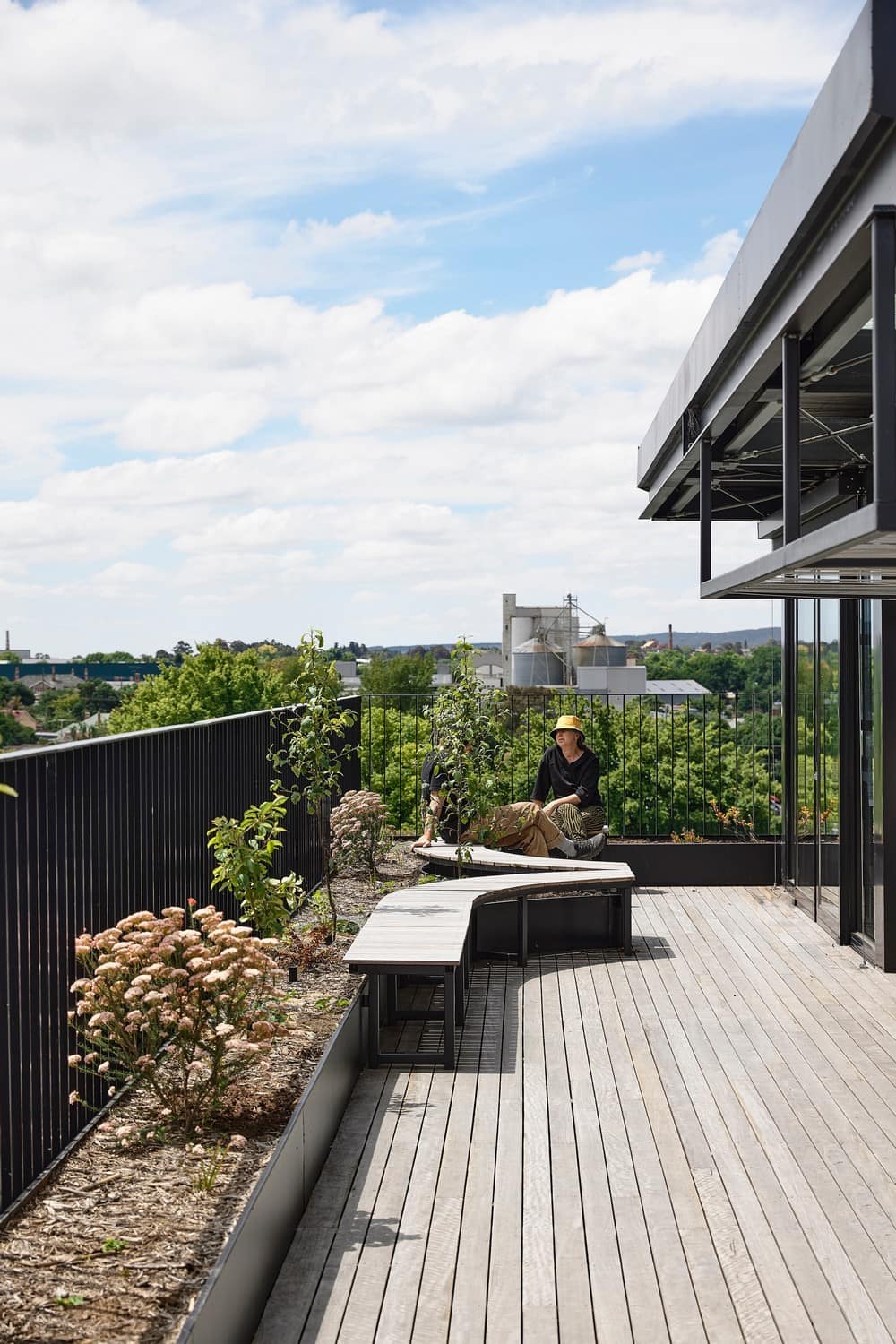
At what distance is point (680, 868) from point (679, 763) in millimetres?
10737

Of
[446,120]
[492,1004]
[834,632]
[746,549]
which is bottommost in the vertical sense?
[492,1004]

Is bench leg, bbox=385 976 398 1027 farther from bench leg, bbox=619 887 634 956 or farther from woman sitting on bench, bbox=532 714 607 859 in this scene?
woman sitting on bench, bbox=532 714 607 859

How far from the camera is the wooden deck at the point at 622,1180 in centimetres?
335

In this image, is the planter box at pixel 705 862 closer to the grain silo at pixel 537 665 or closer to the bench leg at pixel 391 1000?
the bench leg at pixel 391 1000

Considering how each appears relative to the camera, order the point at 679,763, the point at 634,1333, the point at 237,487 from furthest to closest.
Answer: the point at 237,487
the point at 679,763
the point at 634,1333

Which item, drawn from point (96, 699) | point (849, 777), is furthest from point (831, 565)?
point (96, 699)

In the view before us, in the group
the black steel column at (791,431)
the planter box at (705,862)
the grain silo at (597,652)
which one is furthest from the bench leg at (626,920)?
the grain silo at (597,652)

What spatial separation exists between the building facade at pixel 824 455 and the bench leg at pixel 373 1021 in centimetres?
259

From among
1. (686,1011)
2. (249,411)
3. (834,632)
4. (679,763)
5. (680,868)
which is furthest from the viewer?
(249,411)

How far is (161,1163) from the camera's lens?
377 cm

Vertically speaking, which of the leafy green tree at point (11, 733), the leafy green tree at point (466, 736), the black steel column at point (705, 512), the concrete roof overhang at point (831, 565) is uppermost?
the black steel column at point (705, 512)

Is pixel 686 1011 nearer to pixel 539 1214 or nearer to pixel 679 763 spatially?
pixel 539 1214

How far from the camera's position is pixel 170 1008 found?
3.92 metres

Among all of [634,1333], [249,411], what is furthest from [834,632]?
[249,411]
